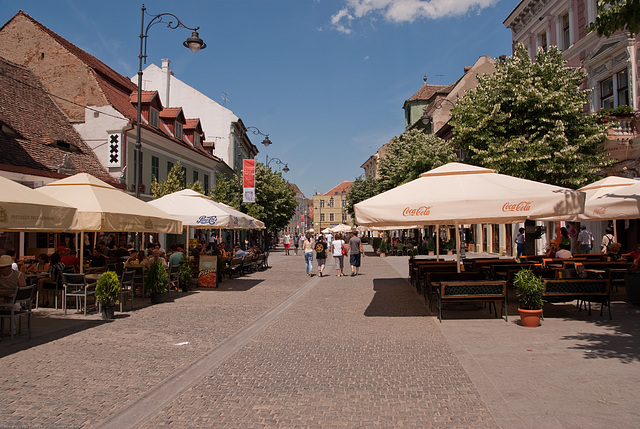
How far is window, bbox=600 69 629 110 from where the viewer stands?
68.8ft

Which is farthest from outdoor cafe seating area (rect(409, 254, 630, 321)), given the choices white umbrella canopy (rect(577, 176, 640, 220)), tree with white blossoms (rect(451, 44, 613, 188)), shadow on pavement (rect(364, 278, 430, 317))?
tree with white blossoms (rect(451, 44, 613, 188))

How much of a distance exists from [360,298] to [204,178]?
2639 centimetres

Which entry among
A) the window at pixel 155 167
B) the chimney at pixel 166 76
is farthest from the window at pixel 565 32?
the chimney at pixel 166 76

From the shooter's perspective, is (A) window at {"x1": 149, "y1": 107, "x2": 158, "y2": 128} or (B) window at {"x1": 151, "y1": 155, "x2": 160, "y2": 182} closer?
(B) window at {"x1": 151, "y1": 155, "x2": 160, "y2": 182}

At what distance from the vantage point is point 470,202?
362 inches

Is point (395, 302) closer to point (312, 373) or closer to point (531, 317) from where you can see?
point (531, 317)

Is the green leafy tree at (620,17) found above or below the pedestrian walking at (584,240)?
above

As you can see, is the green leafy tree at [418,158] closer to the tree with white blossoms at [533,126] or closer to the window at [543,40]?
the window at [543,40]

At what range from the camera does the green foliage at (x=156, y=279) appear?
1273 cm

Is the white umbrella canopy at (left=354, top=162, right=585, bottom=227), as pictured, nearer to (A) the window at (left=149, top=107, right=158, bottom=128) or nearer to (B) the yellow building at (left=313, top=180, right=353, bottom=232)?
(A) the window at (left=149, top=107, right=158, bottom=128)

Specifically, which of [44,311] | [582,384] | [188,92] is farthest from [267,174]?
[582,384]

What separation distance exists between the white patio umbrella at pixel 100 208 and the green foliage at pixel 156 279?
1.03 metres

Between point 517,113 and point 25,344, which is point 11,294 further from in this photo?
point 517,113

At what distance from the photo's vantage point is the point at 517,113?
1711 cm
